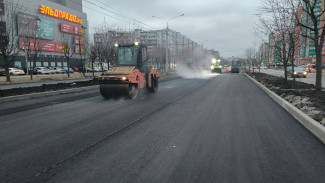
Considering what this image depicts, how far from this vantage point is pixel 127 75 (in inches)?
419

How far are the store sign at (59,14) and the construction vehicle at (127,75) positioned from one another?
56857 millimetres

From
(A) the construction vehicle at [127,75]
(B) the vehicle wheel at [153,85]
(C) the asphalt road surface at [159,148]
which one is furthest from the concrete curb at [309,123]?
(B) the vehicle wheel at [153,85]

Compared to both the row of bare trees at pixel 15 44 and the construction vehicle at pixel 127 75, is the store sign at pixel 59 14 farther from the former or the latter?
the construction vehicle at pixel 127 75

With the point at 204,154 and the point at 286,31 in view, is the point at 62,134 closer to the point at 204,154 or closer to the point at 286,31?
the point at 204,154

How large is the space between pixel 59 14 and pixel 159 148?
6921 centimetres

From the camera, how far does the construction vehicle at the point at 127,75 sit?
10.8m

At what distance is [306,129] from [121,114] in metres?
5.51

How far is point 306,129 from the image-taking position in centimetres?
579

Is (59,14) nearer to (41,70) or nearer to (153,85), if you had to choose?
(41,70)

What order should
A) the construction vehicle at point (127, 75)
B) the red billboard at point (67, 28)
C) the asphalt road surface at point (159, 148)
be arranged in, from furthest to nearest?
the red billboard at point (67, 28) < the construction vehicle at point (127, 75) < the asphalt road surface at point (159, 148)

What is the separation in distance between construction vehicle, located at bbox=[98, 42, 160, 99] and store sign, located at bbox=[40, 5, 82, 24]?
56.9m

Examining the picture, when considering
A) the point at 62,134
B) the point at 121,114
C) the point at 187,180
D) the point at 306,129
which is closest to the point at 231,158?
the point at 187,180

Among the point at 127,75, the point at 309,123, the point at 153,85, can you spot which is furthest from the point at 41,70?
the point at 309,123

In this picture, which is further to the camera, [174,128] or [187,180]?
[174,128]
